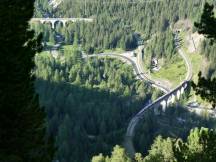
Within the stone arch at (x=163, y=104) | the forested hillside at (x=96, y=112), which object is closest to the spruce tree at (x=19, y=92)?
the forested hillside at (x=96, y=112)

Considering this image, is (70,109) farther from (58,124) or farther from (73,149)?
(73,149)

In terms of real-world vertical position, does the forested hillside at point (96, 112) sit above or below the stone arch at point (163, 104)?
above

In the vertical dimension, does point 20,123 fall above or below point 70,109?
above

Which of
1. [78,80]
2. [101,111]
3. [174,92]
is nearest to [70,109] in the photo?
[101,111]

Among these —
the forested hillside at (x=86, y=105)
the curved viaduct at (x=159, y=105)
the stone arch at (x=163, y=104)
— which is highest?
the forested hillside at (x=86, y=105)

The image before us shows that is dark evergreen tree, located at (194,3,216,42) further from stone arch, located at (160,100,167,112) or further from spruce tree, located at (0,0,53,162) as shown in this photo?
stone arch, located at (160,100,167,112)

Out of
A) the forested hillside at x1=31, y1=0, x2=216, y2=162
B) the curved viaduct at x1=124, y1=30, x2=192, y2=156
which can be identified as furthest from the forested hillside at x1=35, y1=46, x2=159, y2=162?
the curved viaduct at x1=124, y1=30, x2=192, y2=156

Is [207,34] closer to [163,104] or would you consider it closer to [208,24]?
[208,24]

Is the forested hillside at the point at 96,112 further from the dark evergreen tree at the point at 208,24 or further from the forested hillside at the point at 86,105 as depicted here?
the dark evergreen tree at the point at 208,24

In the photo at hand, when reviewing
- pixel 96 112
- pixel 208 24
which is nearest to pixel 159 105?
pixel 96 112
